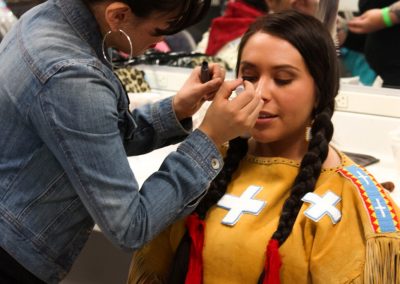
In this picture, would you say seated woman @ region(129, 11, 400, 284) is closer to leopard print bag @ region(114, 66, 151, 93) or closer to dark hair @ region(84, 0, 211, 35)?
dark hair @ region(84, 0, 211, 35)

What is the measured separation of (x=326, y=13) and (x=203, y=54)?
3.23ft

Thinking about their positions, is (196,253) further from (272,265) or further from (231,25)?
(231,25)

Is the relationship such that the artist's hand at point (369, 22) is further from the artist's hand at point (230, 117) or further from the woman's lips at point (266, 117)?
the artist's hand at point (230, 117)

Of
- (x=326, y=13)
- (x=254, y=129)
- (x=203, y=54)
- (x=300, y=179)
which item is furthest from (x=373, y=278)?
(x=203, y=54)

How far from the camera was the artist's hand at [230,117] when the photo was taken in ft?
2.97

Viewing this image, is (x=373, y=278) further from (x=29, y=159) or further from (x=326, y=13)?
(x=326, y=13)

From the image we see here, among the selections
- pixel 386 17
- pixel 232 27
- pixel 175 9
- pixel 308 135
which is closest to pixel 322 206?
pixel 308 135

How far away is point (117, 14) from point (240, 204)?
0.46 metres

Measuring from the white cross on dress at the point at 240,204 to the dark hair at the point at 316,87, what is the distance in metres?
0.02

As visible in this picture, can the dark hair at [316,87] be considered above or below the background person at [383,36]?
above

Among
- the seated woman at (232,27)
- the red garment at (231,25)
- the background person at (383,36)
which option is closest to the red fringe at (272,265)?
the background person at (383,36)

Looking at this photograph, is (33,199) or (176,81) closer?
(33,199)

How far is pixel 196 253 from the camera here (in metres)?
1.05

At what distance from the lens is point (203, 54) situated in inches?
95.0
